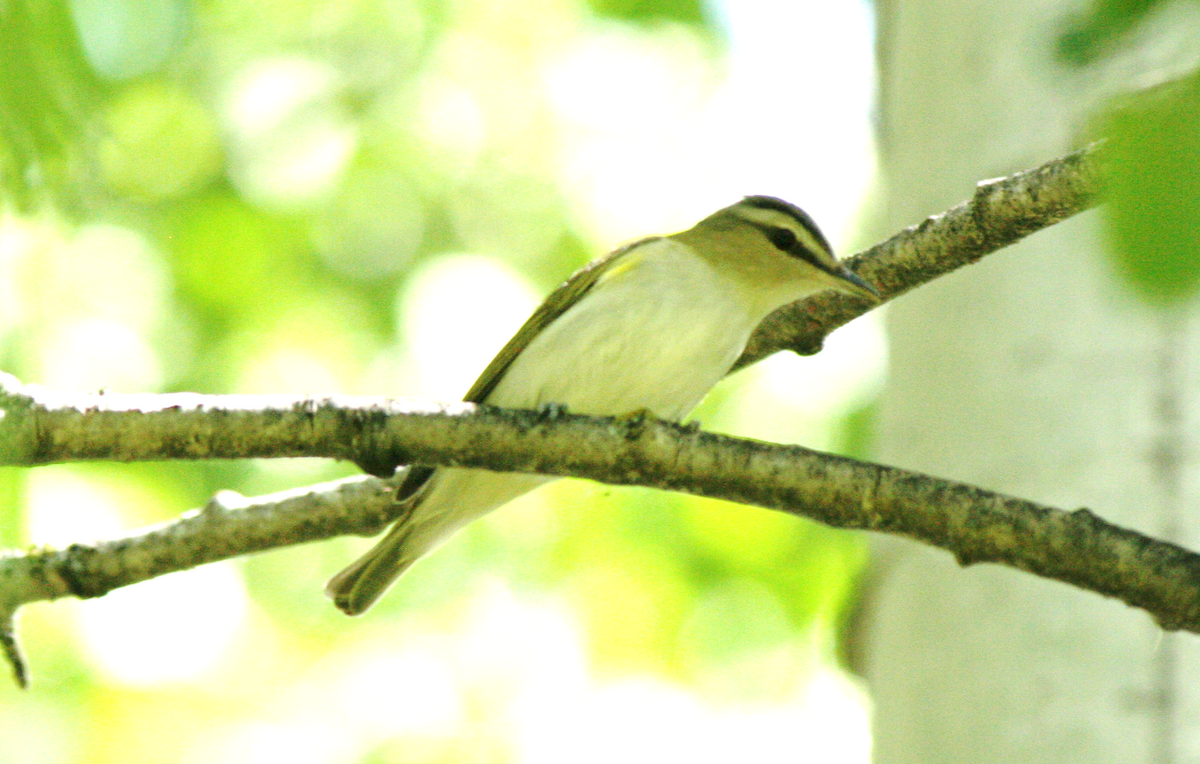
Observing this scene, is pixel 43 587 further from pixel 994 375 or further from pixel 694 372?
pixel 994 375

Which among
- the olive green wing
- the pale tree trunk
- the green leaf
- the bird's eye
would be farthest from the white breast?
the green leaf

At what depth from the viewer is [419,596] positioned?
8922 mm

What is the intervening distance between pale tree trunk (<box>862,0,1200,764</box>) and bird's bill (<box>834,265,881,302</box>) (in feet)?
1.90

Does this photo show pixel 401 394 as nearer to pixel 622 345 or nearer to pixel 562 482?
pixel 562 482

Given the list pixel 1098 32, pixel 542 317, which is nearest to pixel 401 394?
pixel 542 317

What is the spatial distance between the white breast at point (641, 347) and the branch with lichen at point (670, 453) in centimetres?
100

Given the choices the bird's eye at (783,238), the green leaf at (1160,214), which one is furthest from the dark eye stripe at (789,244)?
the green leaf at (1160,214)

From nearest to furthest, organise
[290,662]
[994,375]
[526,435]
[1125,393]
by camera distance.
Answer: [526,435] < [1125,393] < [994,375] < [290,662]

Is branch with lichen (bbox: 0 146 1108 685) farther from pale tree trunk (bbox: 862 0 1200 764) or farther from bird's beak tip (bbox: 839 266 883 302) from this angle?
pale tree trunk (bbox: 862 0 1200 764)

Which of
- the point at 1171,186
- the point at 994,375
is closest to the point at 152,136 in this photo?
the point at 994,375

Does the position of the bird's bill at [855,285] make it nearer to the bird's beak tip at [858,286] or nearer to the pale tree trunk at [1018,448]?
the bird's beak tip at [858,286]

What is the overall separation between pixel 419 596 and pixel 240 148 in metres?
3.80

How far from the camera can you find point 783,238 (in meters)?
4.84

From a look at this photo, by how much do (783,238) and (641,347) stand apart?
949mm
